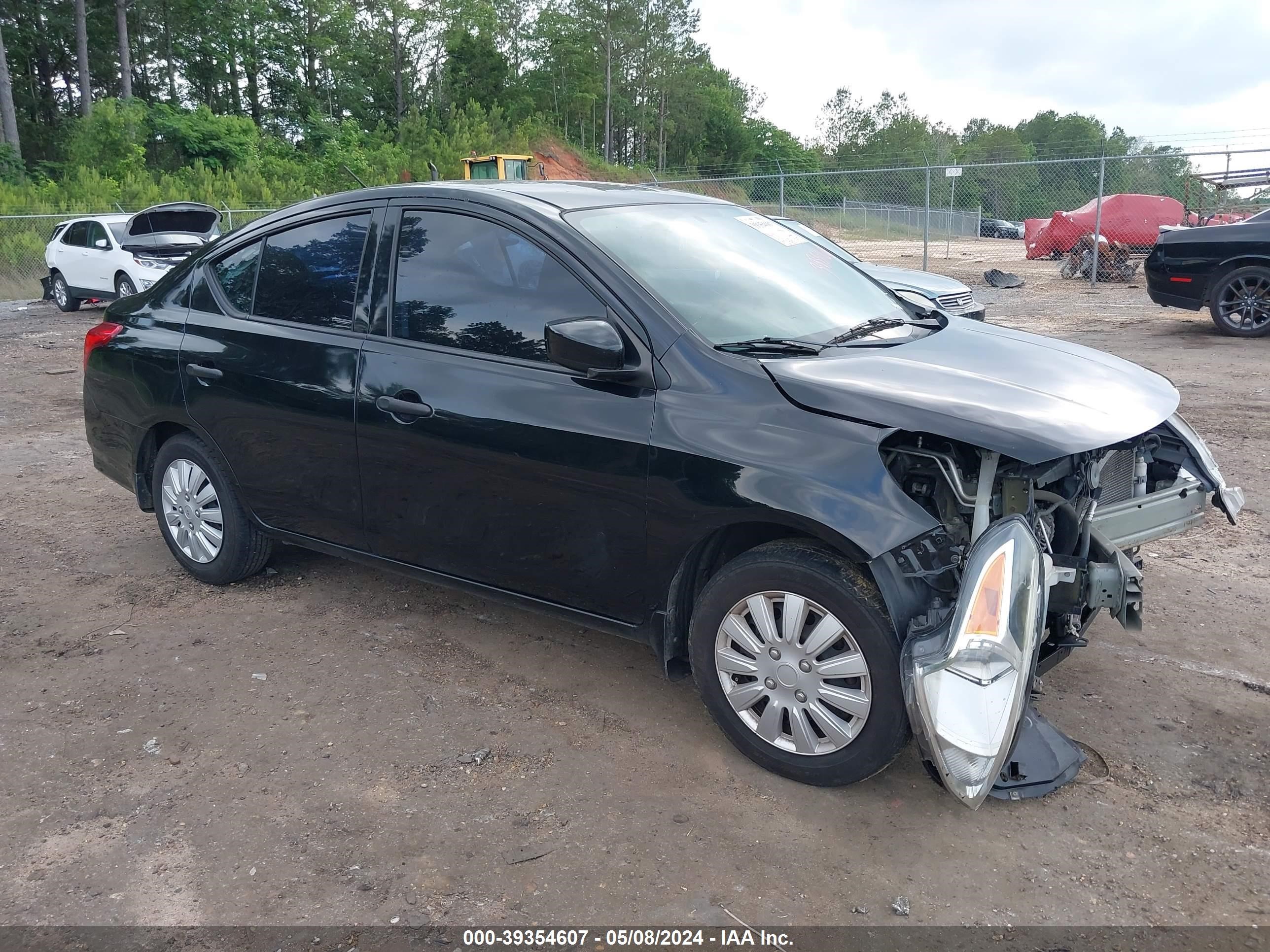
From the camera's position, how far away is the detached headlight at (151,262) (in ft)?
50.9

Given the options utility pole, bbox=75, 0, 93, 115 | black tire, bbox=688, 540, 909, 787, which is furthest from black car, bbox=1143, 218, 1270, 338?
utility pole, bbox=75, 0, 93, 115

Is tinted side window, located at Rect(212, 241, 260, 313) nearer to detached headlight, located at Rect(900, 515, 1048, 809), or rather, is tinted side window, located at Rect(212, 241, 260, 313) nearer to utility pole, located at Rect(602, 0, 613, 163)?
detached headlight, located at Rect(900, 515, 1048, 809)

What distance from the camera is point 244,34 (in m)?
47.9

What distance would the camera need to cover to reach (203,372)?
4395 mm

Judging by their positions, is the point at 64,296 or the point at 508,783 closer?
the point at 508,783

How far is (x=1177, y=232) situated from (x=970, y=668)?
1050 cm

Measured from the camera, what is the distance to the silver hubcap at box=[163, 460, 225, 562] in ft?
15.2

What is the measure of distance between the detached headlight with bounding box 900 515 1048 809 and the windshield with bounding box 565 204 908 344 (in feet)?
3.79

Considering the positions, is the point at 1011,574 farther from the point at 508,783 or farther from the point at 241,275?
the point at 241,275

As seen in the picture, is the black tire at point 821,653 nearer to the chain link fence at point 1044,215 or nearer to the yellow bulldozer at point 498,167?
the chain link fence at point 1044,215

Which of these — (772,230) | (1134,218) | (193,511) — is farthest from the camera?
(1134,218)

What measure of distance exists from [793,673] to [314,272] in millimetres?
2524

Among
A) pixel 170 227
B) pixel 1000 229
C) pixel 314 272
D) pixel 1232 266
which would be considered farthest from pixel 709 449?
pixel 1000 229

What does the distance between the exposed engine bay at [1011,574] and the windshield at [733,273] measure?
0.80 metres
